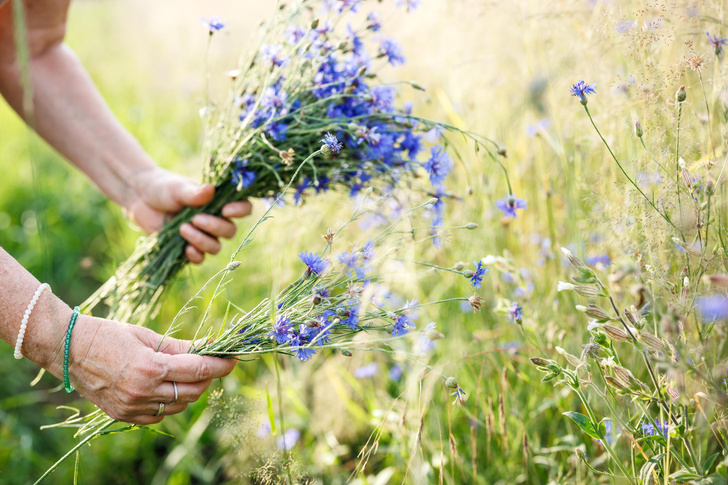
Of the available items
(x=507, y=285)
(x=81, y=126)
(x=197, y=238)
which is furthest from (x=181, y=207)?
(x=507, y=285)

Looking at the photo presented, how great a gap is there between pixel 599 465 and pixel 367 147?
960 millimetres

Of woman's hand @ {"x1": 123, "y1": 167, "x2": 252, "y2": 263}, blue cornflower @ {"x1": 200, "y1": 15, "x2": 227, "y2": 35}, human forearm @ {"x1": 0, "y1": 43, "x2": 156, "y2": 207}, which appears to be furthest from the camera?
human forearm @ {"x1": 0, "y1": 43, "x2": 156, "y2": 207}

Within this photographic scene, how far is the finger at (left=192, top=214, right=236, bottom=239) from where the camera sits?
1.29 meters

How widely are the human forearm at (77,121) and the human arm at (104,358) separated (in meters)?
0.58

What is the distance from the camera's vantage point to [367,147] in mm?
1100

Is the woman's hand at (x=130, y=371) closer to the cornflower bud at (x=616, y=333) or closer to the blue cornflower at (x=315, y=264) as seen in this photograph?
the blue cornflower at (x=315, y=264)

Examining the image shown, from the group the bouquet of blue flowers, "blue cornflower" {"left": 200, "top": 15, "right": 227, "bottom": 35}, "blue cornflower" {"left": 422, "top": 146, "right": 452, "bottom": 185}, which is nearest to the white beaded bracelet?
the bouquet of blue flowers

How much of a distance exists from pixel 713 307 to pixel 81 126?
5.18 ft

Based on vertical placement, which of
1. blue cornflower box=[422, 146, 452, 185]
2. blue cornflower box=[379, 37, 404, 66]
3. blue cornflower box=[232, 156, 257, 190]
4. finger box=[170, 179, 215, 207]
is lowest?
finger box=[170, 179, 215, 207]

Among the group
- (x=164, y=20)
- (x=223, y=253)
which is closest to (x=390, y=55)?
(x=223, y=253)

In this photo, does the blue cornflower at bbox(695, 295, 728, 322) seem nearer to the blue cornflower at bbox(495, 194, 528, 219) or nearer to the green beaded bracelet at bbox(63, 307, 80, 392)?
the blue cornflower at bbox(495, 194, 528, 219)

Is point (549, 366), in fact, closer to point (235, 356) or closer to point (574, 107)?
point (235, 356)

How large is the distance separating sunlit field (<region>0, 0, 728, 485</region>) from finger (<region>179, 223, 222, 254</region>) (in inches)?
8.3

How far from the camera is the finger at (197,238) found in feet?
4.26
